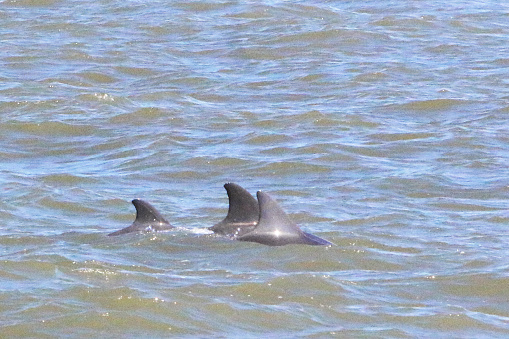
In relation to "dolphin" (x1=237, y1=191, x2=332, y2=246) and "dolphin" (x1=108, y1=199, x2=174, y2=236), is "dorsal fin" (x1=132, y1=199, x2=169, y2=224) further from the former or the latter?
"dolphin" (x1=237, y1=191, x2=332, y2=246)

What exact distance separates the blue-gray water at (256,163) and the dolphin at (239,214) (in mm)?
130

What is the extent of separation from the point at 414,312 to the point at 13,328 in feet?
8.07

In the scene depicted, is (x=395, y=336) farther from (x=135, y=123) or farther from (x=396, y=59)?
(x=396, y=59)

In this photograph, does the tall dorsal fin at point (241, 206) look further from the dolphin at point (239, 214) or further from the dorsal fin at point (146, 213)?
the dorsal fin at point (146, 213)

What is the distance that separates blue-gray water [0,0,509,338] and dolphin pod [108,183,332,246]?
0.38 feet

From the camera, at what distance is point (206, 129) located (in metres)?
14.3

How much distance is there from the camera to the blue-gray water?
8.00 m

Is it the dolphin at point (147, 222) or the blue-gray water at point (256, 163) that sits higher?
the dolphin at point (147, 222)

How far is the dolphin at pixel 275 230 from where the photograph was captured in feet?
29.4

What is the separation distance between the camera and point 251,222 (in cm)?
932

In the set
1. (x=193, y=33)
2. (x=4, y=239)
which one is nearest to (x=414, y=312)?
(x=4, y=239)

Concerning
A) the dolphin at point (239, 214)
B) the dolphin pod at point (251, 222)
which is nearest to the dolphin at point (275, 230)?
the dolphin pod at point (251, 222)

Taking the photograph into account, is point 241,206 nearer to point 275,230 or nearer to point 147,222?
point 275,230

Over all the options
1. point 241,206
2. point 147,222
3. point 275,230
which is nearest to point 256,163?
point 147,222
